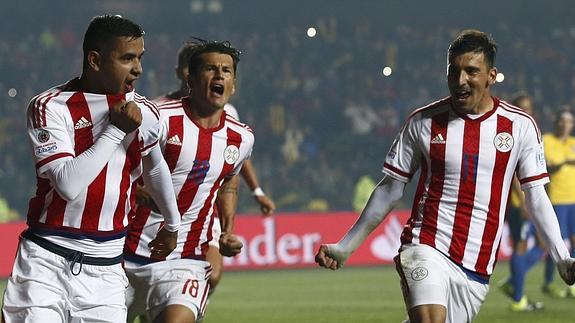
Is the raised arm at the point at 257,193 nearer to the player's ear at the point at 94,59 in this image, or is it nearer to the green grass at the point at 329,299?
the green grass at the point at 329,299

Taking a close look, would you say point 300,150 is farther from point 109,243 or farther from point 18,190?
point 109,243

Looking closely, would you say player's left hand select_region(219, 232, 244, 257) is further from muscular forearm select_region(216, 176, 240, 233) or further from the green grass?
the green grass

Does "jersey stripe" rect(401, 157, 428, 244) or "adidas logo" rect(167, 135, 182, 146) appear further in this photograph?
"adidas logo" rect(167, 135, 182, 146)

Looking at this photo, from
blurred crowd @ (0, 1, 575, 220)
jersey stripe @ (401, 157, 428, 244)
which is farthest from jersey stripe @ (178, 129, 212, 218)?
blurred crowd @ (0, 1, 575, 220)

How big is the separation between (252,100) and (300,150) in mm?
2013

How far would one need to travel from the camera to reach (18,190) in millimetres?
21766

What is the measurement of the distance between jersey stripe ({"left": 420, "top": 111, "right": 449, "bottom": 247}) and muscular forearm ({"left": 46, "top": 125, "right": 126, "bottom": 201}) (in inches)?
75.0

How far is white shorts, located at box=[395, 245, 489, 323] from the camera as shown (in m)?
5.93

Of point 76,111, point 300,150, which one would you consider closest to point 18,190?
point 300,150

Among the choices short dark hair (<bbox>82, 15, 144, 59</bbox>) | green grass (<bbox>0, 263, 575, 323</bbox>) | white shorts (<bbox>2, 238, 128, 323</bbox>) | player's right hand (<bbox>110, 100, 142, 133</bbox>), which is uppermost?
short dark hair (<bbox>82, 15, 144, 59</bbox>)

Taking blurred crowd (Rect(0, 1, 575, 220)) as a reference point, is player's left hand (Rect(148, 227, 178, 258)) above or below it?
above

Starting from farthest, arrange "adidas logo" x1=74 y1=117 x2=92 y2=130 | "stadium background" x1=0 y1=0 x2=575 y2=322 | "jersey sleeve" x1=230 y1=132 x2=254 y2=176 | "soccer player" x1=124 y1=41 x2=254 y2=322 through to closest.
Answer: "stadium background" x1=0 y1=0 x2=575 y2=322 → "jersey sleeve" x1=230 y1=132 x2=254 y2=176 → "soccer player" x1=124 y1=41 x2=254 y2=322 → "adidas logo" x1=74 y1=117 x2=92 y2=130

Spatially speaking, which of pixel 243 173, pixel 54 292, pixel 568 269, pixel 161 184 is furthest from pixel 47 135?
pixel 243 173

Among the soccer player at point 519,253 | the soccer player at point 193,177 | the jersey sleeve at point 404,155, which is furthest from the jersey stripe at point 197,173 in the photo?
the soccer player at point 519,253
